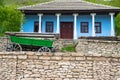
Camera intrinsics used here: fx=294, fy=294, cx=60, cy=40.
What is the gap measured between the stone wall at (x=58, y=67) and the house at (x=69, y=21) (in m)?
15.0

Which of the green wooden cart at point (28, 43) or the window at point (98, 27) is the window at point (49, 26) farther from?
the green wooden cart at point (28, 43)

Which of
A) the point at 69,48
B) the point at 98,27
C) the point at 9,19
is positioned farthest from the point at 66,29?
the point at 69,48

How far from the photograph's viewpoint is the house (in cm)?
2544

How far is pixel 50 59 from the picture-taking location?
408 inches

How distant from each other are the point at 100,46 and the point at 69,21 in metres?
10.7

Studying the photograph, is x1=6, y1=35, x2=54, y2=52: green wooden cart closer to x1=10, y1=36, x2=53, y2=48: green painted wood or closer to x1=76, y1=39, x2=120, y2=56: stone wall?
x1=10, y1=36, x2=53, y2=48: green painted wood

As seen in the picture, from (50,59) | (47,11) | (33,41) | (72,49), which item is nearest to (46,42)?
→ (33,41)

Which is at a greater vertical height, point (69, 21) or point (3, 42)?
point (69, 21)

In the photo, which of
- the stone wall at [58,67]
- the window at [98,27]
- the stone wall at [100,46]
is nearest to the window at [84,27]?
the window at [98,27]

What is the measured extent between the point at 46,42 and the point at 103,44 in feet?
10.6

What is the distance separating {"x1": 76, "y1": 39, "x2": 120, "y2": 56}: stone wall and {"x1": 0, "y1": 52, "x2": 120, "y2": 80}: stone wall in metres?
5.55

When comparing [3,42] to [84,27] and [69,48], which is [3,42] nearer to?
[69,48]

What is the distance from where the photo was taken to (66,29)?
2652cm

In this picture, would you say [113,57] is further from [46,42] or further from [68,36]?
[68,36]
